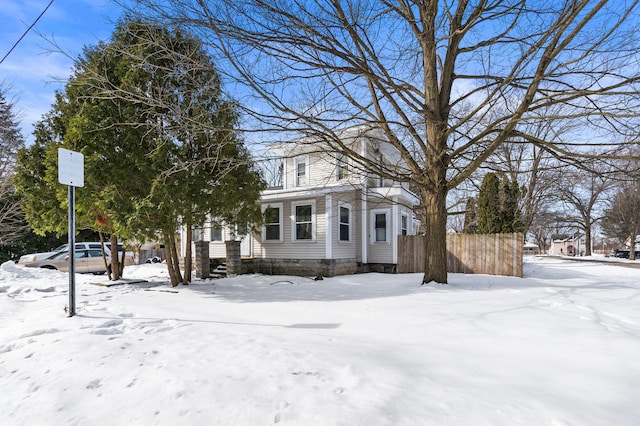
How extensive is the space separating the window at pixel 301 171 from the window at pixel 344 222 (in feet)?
8.16

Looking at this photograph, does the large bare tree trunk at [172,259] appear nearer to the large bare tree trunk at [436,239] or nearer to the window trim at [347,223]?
the window trim at [347,223]

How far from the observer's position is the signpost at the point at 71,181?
15.4ft

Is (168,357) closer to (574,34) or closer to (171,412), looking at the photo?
(171,412)

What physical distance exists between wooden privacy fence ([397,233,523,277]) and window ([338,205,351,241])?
212 cm

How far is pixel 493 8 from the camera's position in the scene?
6770mm

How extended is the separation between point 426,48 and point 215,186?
6238mm

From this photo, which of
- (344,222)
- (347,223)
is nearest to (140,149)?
(344,222)

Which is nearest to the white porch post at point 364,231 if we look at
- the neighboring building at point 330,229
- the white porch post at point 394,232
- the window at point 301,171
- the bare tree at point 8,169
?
the neighboring building at point 330,229

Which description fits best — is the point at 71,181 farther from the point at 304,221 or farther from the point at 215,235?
the point at 215,235

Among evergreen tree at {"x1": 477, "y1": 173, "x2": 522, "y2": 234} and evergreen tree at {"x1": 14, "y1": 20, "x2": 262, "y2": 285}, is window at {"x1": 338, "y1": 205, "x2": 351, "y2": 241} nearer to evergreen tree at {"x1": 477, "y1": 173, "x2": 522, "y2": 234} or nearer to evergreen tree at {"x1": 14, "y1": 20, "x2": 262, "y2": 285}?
evergreen tree at {"x1": 14, "y1": 20, "x2": 262, "y2": 285}

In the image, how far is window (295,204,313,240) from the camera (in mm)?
13820

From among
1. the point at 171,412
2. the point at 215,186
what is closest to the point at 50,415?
the point at 171,412

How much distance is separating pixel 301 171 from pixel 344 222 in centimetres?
341

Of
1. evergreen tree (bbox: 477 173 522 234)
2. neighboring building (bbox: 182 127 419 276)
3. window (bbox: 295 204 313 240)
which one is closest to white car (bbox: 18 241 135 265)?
neighboring building (bbox: 182 127 419 276)
